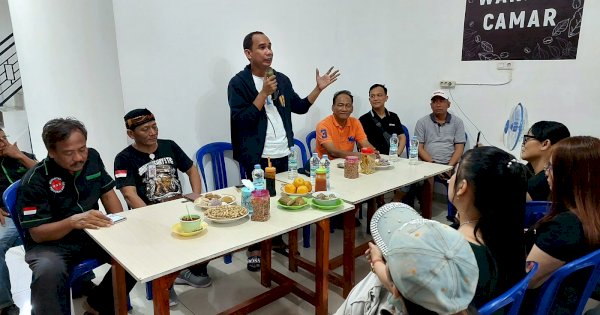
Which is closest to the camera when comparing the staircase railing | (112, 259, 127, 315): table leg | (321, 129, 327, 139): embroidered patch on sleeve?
(112, 259, 127, 315): table leg

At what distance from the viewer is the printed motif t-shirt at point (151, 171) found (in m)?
2.32

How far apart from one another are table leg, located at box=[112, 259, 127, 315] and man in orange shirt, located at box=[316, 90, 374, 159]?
2009mm

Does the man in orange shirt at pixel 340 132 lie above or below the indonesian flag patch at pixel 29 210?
above

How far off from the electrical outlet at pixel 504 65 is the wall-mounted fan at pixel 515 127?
37 centimetres

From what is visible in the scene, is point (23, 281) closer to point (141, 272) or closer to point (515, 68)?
point (141, 272)

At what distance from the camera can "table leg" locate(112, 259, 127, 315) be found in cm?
171

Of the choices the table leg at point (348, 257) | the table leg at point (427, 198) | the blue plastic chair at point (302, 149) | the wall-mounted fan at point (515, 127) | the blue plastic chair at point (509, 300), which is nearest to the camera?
the blue plastic chair at point (509, 300)

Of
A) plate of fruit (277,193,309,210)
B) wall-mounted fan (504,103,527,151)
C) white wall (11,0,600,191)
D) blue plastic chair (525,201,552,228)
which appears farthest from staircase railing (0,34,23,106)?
blue plastic chair (525,201,552,228)

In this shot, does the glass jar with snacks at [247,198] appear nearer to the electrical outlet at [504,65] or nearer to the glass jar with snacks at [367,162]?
the glass jar with snacks at [367,162]

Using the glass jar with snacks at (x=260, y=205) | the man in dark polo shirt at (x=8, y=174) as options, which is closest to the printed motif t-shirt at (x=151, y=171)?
the man in dark polo shirt at (x=8, y=174)

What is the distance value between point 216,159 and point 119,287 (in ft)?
5.17

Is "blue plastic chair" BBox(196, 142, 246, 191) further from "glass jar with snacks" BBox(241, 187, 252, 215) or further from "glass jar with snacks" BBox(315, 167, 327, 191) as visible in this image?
"glass jar with snacks" BBox(241, 187, 252, 215)

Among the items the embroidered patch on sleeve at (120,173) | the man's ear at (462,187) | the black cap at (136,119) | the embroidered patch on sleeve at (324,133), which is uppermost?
the black cap at (136,119)

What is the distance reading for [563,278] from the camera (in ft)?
4.30
